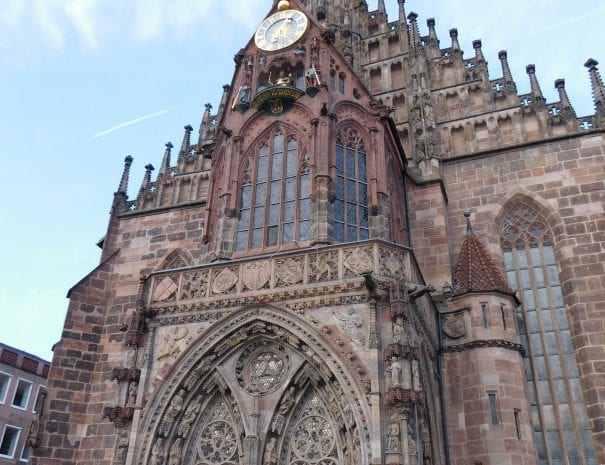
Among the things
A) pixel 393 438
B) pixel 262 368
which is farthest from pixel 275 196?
pixel 393 438

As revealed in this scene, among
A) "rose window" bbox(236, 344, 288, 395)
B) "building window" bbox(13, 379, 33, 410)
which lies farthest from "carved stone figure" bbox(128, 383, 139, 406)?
"building window" bbox(13, 379, 33, 410)

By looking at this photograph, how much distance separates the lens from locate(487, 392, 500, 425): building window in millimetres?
13452

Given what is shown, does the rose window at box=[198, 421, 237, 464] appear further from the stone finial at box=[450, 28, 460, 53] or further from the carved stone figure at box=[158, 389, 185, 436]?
the stone finial at box=[450, 28, 460, 53]

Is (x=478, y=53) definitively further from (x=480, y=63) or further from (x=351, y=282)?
(x=351, y=282)

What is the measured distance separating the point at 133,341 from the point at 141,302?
87cm

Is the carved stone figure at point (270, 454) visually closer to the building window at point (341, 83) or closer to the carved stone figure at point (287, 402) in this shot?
the carved stone figure at point (287, 402)

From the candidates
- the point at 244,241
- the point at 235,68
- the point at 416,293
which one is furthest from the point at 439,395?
the point at 235,68

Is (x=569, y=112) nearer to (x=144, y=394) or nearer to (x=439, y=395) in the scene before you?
(x=439, y=395)

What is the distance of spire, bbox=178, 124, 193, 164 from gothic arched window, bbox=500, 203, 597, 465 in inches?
419

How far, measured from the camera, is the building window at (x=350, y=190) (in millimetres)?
14398

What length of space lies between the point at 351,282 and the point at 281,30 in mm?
8828

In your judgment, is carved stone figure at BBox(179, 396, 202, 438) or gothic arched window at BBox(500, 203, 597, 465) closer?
carved stone figure at BBox(179, 396, 202, 438)

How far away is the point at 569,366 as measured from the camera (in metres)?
15.3

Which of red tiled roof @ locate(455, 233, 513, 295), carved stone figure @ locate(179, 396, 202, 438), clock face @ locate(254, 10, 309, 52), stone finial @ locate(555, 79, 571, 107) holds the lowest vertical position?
carved stone figure @ locate(179, 396, 202, 438)
